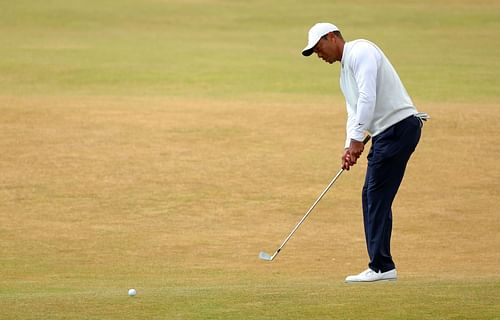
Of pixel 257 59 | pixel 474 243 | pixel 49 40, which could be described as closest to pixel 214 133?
pixel 474 243

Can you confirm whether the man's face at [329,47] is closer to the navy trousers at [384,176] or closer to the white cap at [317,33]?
the white cap at [317,33]

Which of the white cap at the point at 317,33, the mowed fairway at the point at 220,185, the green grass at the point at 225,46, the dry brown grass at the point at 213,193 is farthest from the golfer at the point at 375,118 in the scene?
the green grass at the point at 225,46

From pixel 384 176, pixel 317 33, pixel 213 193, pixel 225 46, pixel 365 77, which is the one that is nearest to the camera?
pixel 365 77

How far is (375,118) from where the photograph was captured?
29.7 ft

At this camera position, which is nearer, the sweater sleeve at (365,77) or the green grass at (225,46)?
the sweater sleeve at (365,77)

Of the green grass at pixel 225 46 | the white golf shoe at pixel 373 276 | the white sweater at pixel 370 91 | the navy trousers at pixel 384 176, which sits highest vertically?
the white sweater at pixel 370 91

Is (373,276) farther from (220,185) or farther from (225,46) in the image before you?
(225,46)

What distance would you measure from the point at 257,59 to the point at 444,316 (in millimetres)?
22622

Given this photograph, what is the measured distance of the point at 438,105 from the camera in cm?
2261

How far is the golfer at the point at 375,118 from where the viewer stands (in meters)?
8.82

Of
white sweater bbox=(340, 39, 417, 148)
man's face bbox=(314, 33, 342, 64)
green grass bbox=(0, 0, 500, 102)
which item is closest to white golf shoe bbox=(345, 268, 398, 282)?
white sweater bbox=(340, 39, 417, 148)

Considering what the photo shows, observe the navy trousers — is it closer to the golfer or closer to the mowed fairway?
the golfer

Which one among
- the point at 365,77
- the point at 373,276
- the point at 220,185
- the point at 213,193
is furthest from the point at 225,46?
the point at 365,77

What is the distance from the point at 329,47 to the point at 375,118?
64cm
